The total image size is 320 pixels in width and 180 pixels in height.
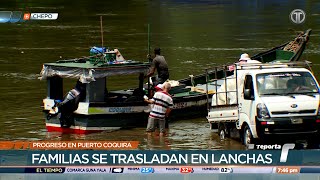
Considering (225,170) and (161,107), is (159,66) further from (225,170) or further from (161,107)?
(225,170)

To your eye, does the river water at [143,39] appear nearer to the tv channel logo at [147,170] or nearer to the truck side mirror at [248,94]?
the truck side mirror at [248,94]

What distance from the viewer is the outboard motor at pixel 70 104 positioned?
2442cm

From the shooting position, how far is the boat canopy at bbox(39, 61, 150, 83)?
24189 millimetres

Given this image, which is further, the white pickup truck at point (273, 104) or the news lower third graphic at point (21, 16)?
the news lower third graphic at point (21, 16)

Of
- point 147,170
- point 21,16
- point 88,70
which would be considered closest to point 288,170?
point 147,170

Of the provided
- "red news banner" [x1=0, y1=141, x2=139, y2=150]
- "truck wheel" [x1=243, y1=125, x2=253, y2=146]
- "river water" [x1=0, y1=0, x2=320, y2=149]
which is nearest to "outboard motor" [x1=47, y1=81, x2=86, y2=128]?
"river water" [x1=0, y1=0, x2=320, y2=149]

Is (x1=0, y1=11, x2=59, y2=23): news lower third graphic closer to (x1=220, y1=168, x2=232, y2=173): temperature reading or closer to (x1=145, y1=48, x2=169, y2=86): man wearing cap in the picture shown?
(x1=145, y1=48, x2=169, y2=86): man wearing cap

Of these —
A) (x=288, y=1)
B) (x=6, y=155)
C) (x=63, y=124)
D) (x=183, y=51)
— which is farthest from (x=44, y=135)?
(x=288, y=1)

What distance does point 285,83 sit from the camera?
69.2 ft

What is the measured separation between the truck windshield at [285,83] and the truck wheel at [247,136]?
98 centimetres

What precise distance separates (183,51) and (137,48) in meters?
3.28

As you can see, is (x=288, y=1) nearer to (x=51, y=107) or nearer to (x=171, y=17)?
(x=171, y=17)

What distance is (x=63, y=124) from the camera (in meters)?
24.8

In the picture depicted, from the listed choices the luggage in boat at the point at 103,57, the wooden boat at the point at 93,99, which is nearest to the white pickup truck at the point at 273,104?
the wooden boat at the point at 93,99
